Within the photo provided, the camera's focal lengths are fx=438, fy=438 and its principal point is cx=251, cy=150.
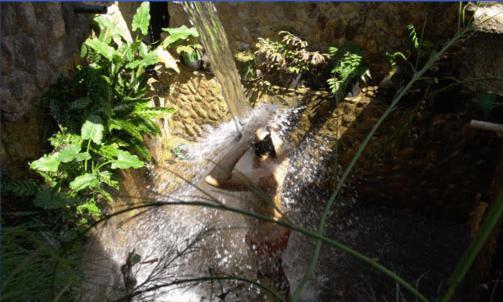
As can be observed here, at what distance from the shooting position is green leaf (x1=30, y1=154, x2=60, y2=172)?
11.6ft

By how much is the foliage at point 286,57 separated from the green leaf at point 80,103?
2.28m

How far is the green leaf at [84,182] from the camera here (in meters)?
3.61

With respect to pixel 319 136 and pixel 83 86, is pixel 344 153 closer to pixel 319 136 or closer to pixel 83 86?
pixel 319 136

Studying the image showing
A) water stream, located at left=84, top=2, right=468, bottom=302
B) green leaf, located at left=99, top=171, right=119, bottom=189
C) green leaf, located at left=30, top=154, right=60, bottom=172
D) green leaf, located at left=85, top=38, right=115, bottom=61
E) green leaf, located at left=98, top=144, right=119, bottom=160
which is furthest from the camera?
green leaf, located at left=85, top=38, right=115, bottom=61

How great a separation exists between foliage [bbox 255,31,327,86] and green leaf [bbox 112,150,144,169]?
7.33 feet

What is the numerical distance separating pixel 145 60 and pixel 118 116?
641 mm

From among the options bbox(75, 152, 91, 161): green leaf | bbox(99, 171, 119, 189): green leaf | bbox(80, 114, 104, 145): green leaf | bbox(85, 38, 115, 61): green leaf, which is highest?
bbox(85, 38, 115, 61): green leaf

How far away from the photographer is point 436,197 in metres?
4.55

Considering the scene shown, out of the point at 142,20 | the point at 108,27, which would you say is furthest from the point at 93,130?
the point at 142,20

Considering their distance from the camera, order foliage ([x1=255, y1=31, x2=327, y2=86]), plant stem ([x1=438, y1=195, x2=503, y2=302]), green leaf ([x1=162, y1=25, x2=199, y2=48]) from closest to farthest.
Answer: plant stem ([x1=438, y1=195, x2=503, y2=302]) < green leaf ([x1=162, y1=25, x2=199, y2=48]) < foliage ([x1=255, y1=31, x2=327, y2=86])

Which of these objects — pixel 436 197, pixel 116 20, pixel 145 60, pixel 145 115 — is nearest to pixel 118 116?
pixel 145 115

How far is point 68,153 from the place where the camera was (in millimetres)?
3639

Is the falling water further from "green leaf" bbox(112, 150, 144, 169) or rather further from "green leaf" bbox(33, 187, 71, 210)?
"green leaf" bbox(33, 187, 71, 210)

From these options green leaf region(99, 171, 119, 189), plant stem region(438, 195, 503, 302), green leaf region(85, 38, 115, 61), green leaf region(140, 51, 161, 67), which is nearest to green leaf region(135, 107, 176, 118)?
green leaf region(140, 51, 161, 67)
